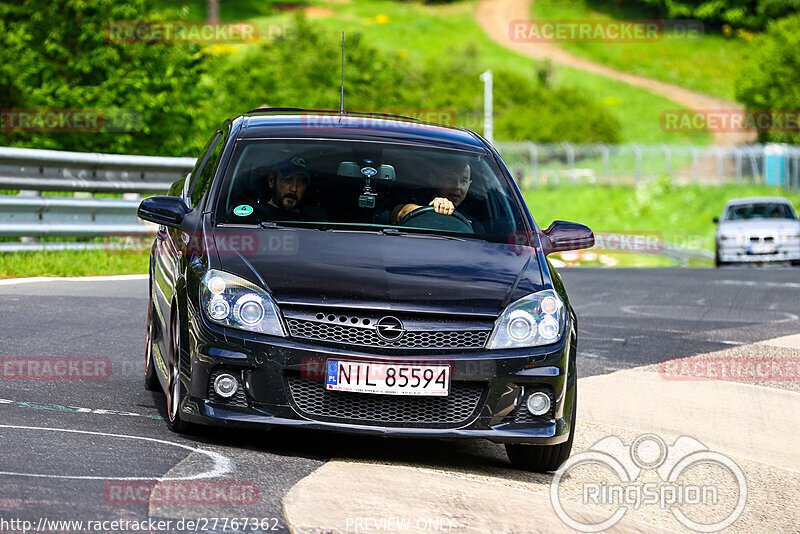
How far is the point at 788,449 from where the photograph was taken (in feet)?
25.4

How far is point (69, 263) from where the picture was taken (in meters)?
14.8

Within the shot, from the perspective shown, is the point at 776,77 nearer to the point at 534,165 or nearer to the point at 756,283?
the point at 534,165

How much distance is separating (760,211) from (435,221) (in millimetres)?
22251

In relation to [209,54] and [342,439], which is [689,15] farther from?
[342,439]

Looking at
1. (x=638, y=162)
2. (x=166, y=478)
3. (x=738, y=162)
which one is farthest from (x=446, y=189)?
(x=638, y=162)

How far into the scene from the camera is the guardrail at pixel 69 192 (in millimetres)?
14445

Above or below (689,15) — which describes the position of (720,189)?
below

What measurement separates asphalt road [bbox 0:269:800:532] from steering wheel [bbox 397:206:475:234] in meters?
1.09

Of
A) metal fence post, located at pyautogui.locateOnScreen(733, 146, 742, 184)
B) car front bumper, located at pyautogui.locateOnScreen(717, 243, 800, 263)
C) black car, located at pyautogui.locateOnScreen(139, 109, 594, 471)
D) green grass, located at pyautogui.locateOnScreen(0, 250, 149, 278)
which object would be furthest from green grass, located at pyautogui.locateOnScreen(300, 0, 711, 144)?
black car, located at pyautogui.locateOnScreen(139, 109, 594, 471)

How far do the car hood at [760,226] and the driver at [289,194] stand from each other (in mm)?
20568

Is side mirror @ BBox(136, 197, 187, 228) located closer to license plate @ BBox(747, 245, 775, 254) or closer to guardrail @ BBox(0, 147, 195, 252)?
guardrail @ BBox(0, 147, 195, 252)

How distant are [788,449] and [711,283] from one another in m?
11.0

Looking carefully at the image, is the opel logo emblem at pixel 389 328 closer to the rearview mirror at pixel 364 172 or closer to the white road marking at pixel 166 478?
the white road marking at pixel 166 478

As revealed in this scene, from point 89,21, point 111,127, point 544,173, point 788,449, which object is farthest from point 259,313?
point 544,173
